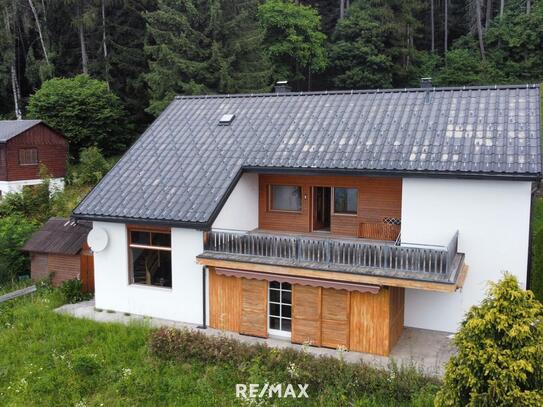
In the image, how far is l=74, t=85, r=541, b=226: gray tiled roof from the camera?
1287cm

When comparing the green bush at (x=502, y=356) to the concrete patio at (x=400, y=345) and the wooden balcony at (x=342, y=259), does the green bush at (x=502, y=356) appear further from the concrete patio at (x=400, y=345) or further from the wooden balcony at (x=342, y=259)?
the wooden balcony at (x=342, y=259)

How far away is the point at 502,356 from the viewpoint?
738 centimetres

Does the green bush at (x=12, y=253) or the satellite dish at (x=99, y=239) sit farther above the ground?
the satellite dish at (x=99, y=239)

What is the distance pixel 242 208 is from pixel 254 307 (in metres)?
3.14

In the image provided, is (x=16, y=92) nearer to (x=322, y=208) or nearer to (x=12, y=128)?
(x=12, y=128)

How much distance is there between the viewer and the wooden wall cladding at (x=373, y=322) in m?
11.7

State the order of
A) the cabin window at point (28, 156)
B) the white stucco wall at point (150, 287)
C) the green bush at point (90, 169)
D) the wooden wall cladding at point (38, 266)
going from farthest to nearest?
the green bush at point (90, 169) < the cabin window at point (28, 156) < the wooden wall cladding at point (38, 266) < the white stucco wall at point (150, 287)

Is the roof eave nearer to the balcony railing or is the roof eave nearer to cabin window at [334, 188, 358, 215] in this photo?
the balcony railing

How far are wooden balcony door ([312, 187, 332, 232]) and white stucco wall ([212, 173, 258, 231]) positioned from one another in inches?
70.8

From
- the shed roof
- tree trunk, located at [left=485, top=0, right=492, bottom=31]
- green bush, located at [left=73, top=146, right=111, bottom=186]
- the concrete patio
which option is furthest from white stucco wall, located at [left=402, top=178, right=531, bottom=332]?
tree trunk, located at [left=485, top=0, right=492, bottom=31]

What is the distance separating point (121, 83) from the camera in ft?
126

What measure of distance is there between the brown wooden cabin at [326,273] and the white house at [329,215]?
3 cm

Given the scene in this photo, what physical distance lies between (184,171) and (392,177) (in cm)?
598

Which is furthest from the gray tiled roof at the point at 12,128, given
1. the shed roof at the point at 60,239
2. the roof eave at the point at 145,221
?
the roof eave at the point at 145,221
